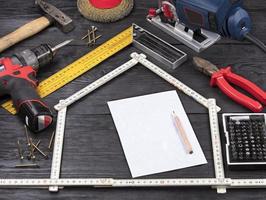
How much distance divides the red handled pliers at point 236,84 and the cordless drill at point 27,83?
Result: 41 centimetres

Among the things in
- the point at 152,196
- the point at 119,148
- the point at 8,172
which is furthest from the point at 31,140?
the point at 152,196

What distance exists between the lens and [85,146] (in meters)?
1.13

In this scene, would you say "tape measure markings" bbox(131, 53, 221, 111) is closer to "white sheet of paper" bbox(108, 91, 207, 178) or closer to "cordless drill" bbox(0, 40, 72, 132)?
"white sheet of paper" bbox(108, 91, 207, 178)

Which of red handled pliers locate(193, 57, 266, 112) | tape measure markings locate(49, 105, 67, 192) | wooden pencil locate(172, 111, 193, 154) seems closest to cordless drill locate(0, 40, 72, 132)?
tape measure markings locate(49, 105, 67, 192)

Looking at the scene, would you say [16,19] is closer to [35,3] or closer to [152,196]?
[35,3]

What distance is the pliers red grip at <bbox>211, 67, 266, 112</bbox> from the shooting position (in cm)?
116

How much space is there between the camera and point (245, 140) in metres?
1.08

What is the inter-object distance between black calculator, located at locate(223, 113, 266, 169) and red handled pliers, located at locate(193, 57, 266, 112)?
0.16 ft

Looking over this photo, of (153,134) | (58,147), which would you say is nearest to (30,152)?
(58,147)

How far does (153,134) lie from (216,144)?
151mm

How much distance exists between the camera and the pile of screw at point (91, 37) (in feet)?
4.39

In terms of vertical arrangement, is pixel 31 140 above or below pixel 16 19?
below

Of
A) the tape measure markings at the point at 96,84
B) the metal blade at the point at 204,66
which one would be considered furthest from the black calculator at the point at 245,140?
the tape measure markings at the point at 96,84

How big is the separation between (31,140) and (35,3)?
48 centimetres
